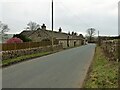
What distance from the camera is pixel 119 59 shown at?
585 inches

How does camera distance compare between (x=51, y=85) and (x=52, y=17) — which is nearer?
(x=51, y=85)

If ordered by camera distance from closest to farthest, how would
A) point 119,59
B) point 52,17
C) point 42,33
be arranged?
point 119,59, point 52,17, point 42,33

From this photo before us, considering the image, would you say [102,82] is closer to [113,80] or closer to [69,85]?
[113,80]

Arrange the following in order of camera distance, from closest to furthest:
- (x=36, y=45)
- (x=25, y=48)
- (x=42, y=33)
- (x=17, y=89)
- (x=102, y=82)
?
(x=17, y=89), (x=102, y=82), (x=25, y=48), (x=36, y=45), (x=42, y=33)

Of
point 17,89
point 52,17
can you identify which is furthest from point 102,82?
point 52,17

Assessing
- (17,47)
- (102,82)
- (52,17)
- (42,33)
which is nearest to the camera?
(102,82)

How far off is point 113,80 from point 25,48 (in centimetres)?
2214

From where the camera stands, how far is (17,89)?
28.8ft

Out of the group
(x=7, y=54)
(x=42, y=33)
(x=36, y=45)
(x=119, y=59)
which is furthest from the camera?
(x=42, y=33)

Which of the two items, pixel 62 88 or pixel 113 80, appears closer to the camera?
pixel 62 88

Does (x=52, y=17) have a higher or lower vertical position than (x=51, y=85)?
higher

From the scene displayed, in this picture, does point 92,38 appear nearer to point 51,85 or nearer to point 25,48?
point 25,48

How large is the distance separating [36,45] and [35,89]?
2892 centimetres

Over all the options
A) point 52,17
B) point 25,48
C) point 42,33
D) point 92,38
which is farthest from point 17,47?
point 92,38
